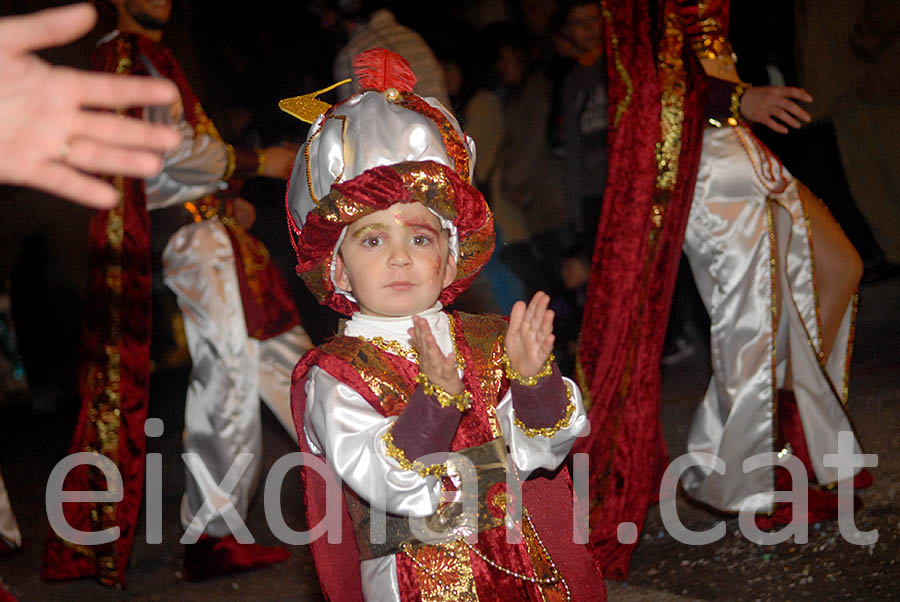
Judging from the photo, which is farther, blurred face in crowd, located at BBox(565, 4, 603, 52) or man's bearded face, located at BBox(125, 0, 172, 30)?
blurred face in crowd, located at BBox(565, 4, 603, 52)

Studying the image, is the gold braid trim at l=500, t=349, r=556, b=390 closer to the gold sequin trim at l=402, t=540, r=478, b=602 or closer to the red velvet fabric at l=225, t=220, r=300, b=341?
the gold sequin trim at l=402, t=540, r=478, b=602

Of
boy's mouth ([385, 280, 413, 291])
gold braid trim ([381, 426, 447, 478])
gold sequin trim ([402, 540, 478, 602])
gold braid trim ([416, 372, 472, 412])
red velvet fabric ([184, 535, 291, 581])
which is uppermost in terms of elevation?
boy's mouth ([385, 280, 413, 291])

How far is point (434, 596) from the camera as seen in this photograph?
1794 millimetres

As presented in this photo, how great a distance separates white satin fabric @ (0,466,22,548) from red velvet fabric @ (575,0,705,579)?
2057 mm

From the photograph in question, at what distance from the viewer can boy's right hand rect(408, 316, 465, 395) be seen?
164cm

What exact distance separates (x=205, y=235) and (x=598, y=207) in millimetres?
2682

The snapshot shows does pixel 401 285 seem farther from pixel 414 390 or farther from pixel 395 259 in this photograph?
pixel 414 390

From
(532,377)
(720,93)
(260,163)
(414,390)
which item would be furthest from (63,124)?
(720,93)

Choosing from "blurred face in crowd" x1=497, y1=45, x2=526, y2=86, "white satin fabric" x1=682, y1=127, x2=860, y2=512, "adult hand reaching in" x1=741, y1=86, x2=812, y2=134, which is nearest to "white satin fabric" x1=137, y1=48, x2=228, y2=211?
"white satin fabric" x1=682, y1=127, x2=860, y2=512

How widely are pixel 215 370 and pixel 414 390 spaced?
1.65 meters

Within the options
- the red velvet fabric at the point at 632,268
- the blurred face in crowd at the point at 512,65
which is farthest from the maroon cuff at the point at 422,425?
the blurred face in crowd at the point at 512,65

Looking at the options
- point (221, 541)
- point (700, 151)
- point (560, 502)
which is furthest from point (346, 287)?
point (221, 541)

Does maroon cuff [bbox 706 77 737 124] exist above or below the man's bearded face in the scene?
below

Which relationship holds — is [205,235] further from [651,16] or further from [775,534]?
[775,534]
